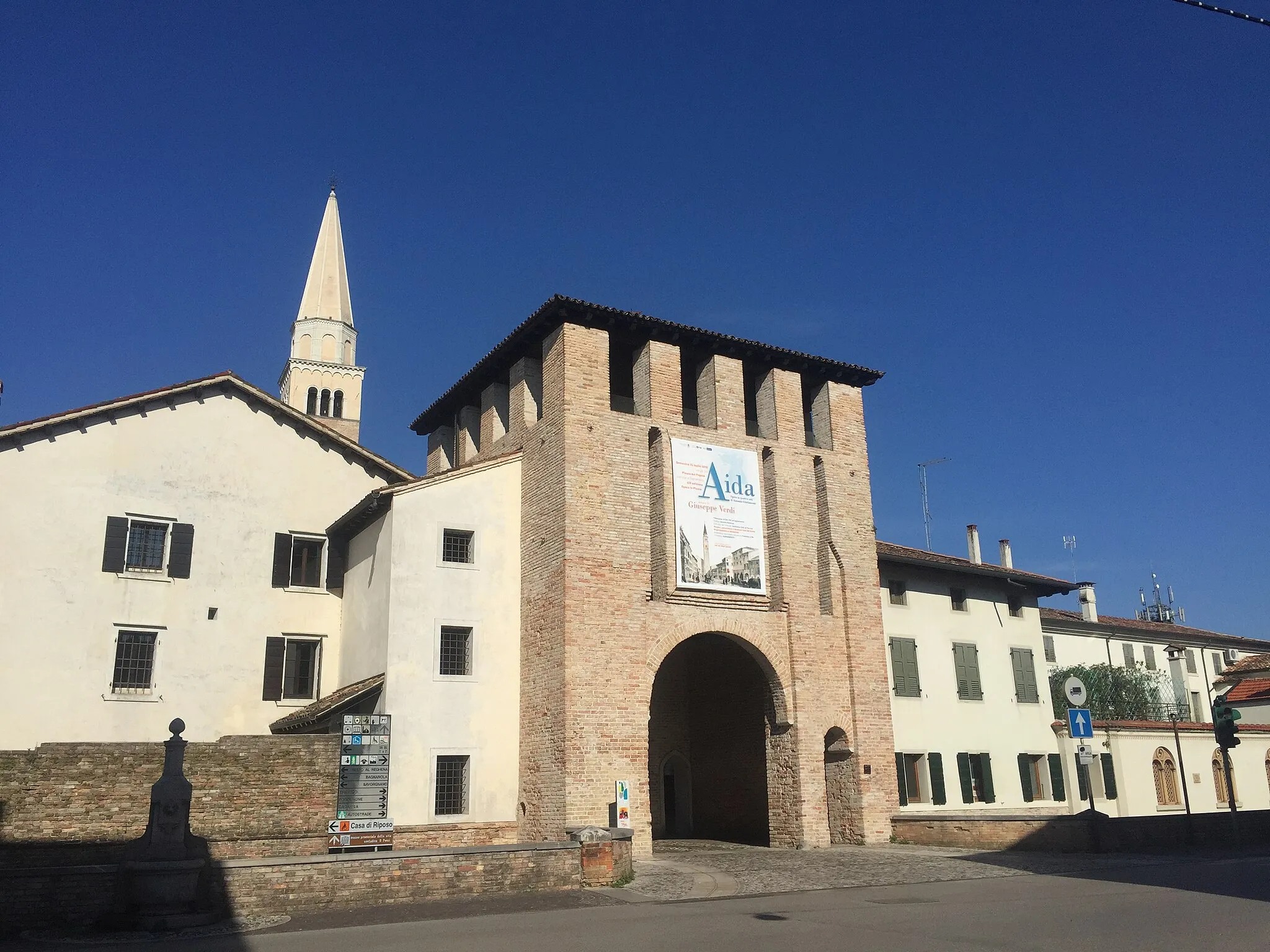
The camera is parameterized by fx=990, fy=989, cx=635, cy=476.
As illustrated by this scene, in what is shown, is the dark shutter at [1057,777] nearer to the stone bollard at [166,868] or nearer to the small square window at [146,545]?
the stone bollard at [166,868]

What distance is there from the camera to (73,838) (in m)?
19.0

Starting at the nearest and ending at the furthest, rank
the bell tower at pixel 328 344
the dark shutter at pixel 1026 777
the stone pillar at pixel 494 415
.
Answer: the stone pillar at pixel 494 415 → the dark shutter at pixel 1026 777 → the bell tower at pixel 328 344

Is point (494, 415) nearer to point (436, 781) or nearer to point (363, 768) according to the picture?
point (436, 781)

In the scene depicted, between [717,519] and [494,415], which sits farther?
[494,415]

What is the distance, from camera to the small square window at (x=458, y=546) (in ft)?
81.0

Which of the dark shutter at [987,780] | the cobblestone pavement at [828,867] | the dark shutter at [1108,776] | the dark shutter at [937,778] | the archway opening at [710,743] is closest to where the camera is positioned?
the cobblestone pavement at [828,867]

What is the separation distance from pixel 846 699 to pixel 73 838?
1781cm

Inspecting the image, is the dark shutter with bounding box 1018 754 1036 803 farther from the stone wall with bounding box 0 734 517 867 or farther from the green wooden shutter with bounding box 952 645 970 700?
the stone wall with bounding box 0 734 517 867

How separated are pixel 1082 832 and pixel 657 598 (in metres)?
10.6

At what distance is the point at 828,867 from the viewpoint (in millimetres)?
20297

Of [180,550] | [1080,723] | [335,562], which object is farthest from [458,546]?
[1080,723]

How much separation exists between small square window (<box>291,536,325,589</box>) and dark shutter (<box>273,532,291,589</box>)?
13 centimetres

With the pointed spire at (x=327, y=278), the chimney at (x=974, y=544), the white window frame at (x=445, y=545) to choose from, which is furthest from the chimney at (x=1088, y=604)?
the pointed spire at (x=327, y=278)

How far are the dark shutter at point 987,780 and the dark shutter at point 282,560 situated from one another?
2128cm
